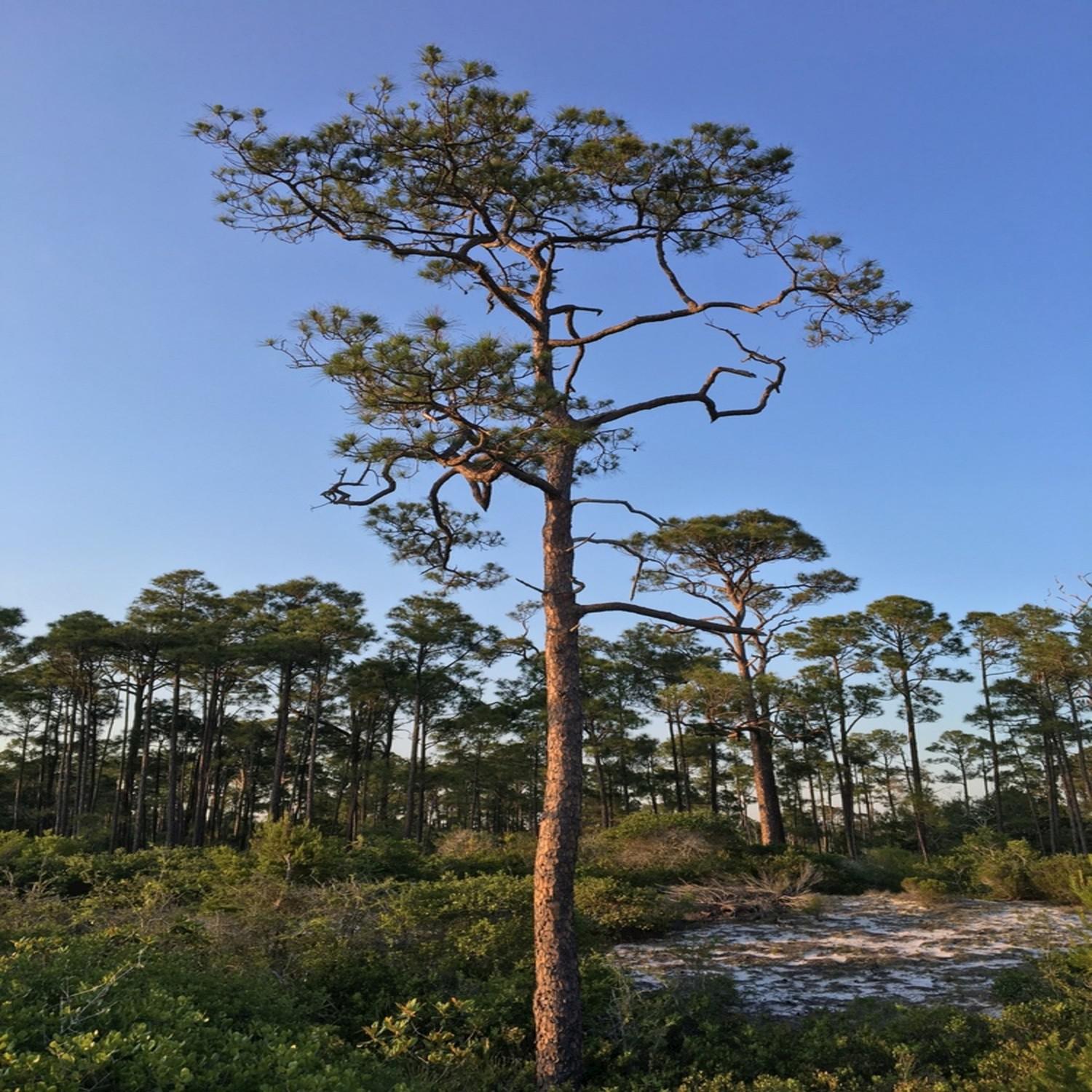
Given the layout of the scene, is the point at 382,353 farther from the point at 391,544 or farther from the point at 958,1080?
the point at 958,1080

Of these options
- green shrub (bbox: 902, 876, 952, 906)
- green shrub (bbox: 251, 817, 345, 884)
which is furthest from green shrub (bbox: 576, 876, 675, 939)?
green shrub (bbox: 902, 876, 952, 906)

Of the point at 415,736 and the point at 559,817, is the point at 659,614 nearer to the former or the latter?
the point at 559,817

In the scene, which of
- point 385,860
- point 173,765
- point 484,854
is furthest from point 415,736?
point 385,860

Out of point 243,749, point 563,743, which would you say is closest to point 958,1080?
point 563,743

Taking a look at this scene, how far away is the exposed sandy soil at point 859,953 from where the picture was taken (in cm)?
720

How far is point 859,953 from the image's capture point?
884cm

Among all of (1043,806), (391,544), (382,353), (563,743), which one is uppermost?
(382,353)

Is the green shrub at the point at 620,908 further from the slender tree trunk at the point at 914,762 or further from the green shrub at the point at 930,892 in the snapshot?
the slender tree trunk at the point at 914,762

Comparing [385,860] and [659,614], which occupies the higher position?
[659,614]

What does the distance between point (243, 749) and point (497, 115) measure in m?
30.1

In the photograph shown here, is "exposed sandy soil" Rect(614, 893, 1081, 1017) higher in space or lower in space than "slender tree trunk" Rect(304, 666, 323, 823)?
lower

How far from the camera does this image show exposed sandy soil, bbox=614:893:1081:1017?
7.20 meters

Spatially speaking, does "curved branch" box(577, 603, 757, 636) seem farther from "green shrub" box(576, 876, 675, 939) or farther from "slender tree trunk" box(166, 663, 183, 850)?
"slender tree trunk" box(166, 663, 183, 850)

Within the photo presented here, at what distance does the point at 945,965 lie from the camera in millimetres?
8188
